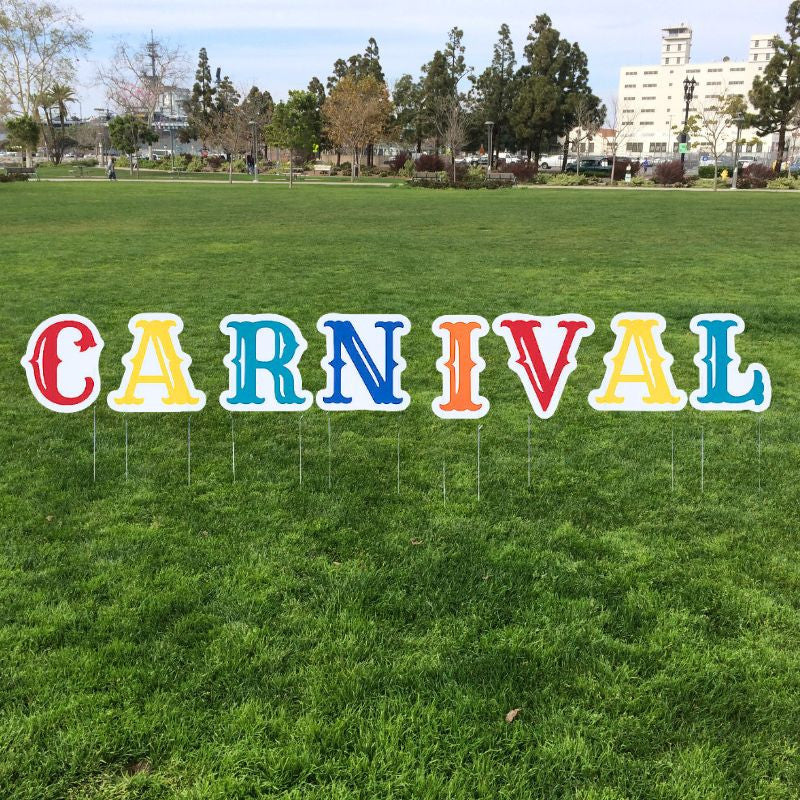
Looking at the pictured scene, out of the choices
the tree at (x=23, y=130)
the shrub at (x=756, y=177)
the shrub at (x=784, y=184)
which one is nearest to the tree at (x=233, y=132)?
the tree at (x=23, y=130)

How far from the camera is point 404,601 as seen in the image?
3.37m

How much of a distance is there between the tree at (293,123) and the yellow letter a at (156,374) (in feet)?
140

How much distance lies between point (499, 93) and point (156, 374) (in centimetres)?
6911

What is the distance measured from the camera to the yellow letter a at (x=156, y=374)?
4332 mm

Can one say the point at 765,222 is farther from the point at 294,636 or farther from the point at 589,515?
the point at 294,636

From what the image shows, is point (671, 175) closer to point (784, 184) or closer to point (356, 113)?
point (784, 184)

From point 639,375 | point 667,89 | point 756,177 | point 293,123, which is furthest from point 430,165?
point 667,89

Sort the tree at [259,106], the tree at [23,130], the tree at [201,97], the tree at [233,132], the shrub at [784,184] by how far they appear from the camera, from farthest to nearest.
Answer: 1. the tree at [201,97]
2. the tree at [259,106]
3. the tree at [233,132]
4. the tree at [23,130]
5. the shrub at [784,184]

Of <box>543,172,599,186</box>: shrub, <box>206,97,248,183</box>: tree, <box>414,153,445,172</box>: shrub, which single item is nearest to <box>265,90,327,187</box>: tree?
<box>206,97,248,183</box>: tree

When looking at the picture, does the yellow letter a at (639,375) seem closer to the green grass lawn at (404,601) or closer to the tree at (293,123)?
the green grass lawn at (404,601)

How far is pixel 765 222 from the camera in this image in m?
20.6

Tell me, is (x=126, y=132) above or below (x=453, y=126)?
below

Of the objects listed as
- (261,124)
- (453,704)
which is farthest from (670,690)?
(261,124)

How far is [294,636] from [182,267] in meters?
10.1
